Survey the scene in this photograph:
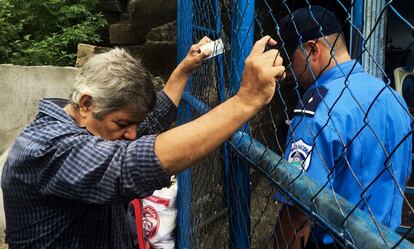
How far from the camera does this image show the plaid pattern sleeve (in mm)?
2420

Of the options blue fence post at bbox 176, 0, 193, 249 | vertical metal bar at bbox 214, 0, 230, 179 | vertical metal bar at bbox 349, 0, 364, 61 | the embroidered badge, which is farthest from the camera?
vertical metal bar at bbox 349, 0, 364, 61

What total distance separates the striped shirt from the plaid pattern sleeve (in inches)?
21.5

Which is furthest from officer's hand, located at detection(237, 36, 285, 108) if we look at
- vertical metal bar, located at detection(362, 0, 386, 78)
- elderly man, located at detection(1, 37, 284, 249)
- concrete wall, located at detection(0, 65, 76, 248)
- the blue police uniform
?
concrete wall, located at detection(0, 65, 76, 248)

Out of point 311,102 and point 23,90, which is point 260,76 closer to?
point 311,102

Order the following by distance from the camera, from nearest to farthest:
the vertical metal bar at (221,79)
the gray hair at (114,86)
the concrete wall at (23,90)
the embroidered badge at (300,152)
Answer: the gray hair at (114,86), the embroidered badge at (300,152), the vertical metal bar at (221,79), the concrete wall at (23,90)

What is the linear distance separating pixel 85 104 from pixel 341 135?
96 cm

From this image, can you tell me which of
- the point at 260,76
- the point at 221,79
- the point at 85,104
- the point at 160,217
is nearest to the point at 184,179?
the point at 160,217

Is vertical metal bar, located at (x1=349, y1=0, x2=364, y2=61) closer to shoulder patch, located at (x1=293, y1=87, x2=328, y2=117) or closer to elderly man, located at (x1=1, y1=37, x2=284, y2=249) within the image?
shoulder patch, located at (x1=293, y1=87, x2=328, y2=117)

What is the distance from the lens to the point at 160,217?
10.5ft

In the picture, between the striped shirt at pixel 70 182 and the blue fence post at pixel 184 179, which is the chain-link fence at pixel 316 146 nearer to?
the blue fence post at pixel 184 179

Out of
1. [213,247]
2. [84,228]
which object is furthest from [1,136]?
[84,228]

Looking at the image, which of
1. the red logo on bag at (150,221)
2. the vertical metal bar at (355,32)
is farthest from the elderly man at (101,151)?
the vertical metal bar at (355,32)

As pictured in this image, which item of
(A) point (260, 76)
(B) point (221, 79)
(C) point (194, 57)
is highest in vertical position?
(A) point (260, 76)

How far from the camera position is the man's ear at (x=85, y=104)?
1.62 metres
